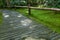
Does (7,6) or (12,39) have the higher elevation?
(12,39)

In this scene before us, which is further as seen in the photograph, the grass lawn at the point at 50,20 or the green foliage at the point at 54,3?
the green foliage at the point at 54,3

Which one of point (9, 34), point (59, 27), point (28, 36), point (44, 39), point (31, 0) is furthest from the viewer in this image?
point (31, 0)

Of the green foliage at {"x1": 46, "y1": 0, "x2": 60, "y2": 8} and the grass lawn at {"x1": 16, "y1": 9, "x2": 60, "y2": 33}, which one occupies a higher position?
the green foliage at {"x1": 46, "y1": 0, "x2": 60, "y2": 8}

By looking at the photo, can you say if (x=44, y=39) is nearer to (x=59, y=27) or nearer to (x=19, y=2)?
(x=59, y=27)

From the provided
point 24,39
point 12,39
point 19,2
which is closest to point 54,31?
point 24,39

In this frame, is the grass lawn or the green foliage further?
the green foliage

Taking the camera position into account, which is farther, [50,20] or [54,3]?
[54,3]

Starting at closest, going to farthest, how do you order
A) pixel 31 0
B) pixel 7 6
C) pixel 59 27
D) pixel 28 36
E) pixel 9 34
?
pixel 28 36 → pixel 9 34 → pixel 59 27 → pixel 7 6 → pixel 31 0

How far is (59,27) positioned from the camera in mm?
6984

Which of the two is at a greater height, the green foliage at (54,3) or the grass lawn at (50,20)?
the green foliage at (54,3)

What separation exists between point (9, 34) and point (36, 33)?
4.03 feet

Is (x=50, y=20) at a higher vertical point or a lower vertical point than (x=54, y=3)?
lower

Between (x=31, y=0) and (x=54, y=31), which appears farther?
(x=31, y=0)

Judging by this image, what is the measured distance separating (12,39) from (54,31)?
2.05 m
